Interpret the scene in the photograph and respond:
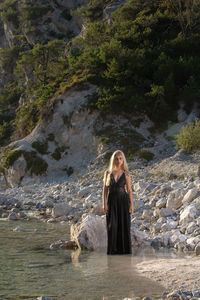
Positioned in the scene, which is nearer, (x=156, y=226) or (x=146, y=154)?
(x=156, y=226)

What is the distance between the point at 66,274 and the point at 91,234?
2.08 metres

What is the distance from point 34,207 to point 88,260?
10298 mm

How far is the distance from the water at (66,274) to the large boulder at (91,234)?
8.5 inches

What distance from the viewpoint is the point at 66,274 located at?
5.60m

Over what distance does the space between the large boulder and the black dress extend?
54 cm

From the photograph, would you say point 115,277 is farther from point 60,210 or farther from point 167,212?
point 60,210

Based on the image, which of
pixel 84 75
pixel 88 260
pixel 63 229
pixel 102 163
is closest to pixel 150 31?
pixel 84 75

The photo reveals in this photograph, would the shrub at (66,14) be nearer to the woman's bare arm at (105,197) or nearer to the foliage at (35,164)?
the foliage at (35,164)

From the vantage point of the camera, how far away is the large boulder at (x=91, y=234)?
760 centimetres

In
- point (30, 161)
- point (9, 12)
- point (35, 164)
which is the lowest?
point (35, 164)

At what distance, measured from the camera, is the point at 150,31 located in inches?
1318

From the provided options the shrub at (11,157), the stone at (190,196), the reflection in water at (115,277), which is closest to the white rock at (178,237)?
the reflection in water at (115,277)

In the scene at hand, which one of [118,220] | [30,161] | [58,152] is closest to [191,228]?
[118,220]

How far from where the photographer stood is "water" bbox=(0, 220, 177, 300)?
4629 millimetres
